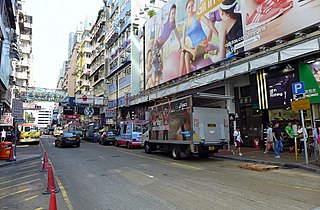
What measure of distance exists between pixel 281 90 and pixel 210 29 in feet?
28.4

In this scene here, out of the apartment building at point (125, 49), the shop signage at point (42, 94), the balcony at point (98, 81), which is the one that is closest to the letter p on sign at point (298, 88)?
the apartment building at point (125, 49)

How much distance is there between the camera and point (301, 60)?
14078 mm

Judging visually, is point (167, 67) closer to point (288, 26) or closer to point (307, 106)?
point (288, 26)

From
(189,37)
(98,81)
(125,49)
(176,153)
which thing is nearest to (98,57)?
(98,81)

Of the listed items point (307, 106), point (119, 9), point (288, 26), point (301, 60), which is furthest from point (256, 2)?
point (119, 9)

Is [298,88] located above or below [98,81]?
below

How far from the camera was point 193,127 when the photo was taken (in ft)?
41.7

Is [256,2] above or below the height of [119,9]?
below

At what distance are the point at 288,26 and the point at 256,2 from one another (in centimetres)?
347

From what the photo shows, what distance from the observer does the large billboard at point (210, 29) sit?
47.7 ft

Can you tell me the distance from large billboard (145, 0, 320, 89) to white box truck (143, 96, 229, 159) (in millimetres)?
6216

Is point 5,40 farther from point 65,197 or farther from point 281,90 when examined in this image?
point 281,90

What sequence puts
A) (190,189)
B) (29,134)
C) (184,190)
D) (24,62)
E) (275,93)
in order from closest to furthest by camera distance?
(184,190)
(190,189)
(275,93)
(29,134)
(24,62)

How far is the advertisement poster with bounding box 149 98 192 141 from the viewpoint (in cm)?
1323
